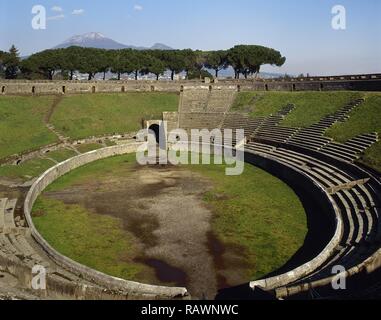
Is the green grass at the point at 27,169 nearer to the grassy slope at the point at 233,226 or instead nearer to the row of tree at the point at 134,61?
the grassy slope at the point at 233,226

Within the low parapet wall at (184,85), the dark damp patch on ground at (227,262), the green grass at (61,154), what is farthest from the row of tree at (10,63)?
the dark damp patch on ground at (227,262)

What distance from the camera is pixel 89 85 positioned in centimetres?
6353

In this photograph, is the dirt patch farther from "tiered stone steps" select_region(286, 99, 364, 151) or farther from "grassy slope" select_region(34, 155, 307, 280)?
"tiered stone steps" select_region(286, 99, 364, 151)

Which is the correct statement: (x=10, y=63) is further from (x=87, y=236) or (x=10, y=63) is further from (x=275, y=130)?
(x=87, y=236)

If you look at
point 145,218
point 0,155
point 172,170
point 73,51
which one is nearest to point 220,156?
point 172,170

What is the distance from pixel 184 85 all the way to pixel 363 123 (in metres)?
32.7

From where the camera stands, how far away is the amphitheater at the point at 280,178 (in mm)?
17750

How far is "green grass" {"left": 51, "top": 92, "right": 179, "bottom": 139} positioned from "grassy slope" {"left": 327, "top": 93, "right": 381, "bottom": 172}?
2605 centimetres

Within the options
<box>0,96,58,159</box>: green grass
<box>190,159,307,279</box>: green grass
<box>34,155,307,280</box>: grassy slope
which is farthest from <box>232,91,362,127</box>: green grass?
<box>0,96,58,159</box>: green grass

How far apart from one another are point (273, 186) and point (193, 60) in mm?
57175

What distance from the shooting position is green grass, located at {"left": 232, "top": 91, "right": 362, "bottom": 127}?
159 feet

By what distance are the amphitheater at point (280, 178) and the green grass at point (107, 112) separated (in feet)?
5.28

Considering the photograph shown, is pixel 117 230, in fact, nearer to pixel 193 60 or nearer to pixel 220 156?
pixel 220 156

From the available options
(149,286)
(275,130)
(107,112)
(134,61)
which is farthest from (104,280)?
(134,61)
